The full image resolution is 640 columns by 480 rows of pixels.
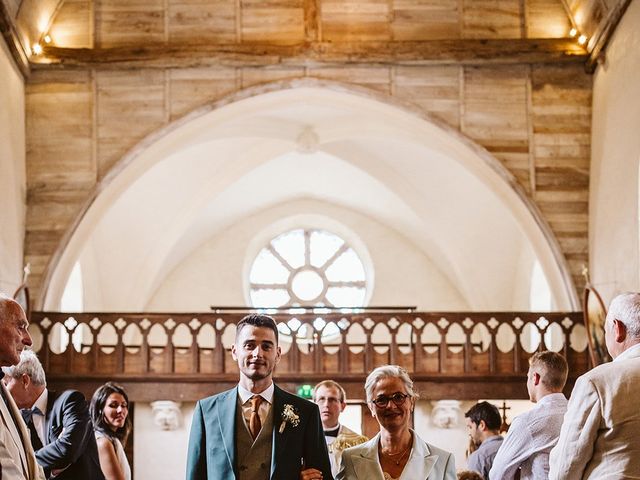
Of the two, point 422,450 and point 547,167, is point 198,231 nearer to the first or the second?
point 547,167

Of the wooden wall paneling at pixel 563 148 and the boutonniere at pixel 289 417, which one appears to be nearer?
the boutonniere at pixel 289 417

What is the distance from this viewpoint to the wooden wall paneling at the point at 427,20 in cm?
1445

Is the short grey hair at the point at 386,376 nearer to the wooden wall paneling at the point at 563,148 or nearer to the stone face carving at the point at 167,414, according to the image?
the wooden wall paneling at the point at 563,148

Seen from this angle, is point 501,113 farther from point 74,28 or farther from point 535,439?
point 535,439

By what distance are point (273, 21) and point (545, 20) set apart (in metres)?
3.54

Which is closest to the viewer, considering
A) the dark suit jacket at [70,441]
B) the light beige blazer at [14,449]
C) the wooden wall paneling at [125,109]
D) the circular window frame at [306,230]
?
the light beige blazer at [14,449]

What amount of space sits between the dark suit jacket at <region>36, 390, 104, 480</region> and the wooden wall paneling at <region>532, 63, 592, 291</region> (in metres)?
9.27

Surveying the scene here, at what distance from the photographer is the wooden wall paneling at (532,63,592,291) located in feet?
46.3

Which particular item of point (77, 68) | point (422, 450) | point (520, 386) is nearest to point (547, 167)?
point (520, 386)

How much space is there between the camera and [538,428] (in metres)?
5.42

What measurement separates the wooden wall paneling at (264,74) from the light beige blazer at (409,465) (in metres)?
10.0

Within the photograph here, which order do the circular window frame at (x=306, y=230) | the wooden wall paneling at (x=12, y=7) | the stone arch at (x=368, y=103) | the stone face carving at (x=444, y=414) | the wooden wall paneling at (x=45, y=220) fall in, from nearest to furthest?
the wooden wall paneling at (x=12, y=7) < the wooden wall paneling at (x=45, y=220) < the stone arch at (x=368, y=103) < the stone face carving at (x=444, y=414) < the circular window frame at (x=306, y=230)

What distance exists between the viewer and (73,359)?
13758mm

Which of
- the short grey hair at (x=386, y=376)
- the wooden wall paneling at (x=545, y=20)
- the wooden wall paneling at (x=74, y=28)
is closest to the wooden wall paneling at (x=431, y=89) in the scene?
the wooden wall paneling at (x=545, y=20)
